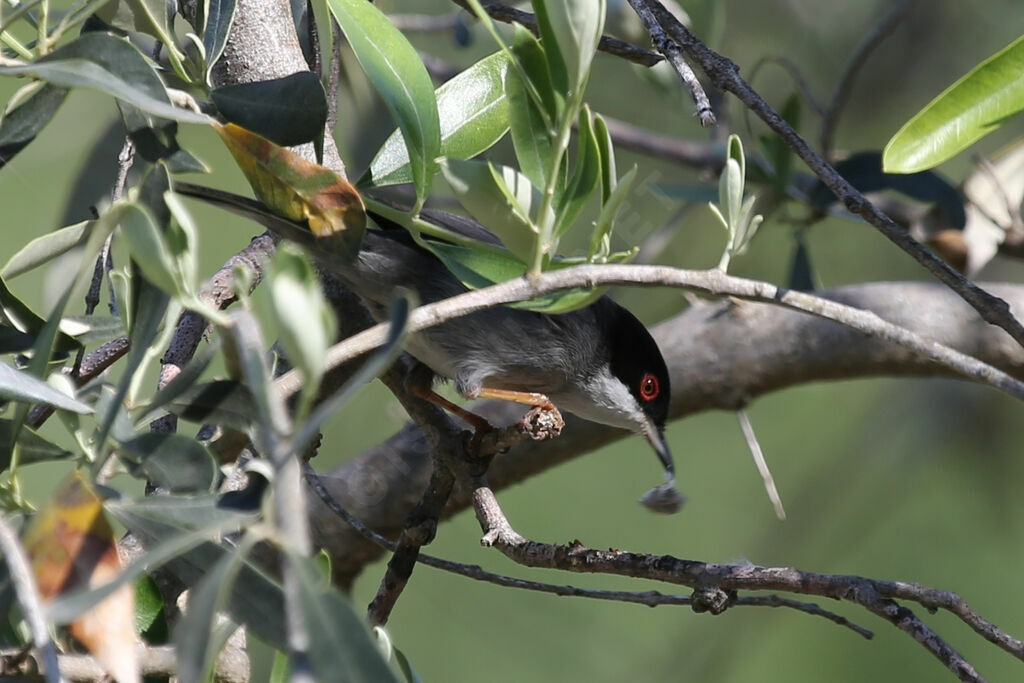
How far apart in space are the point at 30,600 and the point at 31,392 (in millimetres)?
291

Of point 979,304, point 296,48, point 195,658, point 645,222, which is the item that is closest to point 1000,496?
point 645,222

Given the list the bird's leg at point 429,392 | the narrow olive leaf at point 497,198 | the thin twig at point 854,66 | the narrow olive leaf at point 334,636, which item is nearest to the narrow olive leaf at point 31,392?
the narrow olive leaf at point 334,636

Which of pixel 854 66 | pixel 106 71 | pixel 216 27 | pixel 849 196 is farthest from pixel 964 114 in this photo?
pixel 854 66

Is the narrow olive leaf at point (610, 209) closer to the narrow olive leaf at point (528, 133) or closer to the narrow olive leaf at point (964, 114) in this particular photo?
the narrow olive leaf at point (528, 133)

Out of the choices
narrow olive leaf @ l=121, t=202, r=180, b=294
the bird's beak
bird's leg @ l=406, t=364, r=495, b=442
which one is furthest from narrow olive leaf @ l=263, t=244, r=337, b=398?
the bird's beak

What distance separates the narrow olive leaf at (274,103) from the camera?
1409mm

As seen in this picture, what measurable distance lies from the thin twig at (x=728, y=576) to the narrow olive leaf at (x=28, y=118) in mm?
1042

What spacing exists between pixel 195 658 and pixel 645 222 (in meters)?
4.70

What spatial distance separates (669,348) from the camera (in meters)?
3.62

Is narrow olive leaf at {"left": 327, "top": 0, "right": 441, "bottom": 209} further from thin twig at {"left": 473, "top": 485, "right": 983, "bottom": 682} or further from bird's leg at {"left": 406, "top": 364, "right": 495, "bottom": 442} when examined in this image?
bird's leg at {"left": 406, "top": 364, "right": 495, "bottom": 442}

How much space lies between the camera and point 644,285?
1.40 metres

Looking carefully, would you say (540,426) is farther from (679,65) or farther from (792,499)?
(792,499)

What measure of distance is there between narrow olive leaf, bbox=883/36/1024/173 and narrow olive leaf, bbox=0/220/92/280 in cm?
129

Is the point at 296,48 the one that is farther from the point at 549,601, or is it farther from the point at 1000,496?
the point at 1000,496
